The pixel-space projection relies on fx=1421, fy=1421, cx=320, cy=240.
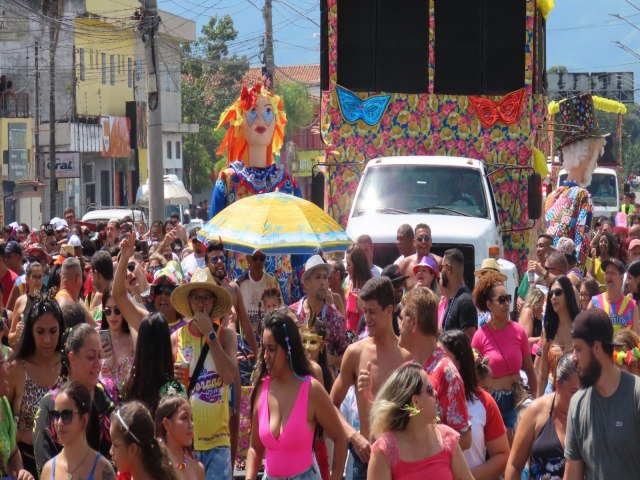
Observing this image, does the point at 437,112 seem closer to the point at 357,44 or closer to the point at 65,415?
the point at 357,44

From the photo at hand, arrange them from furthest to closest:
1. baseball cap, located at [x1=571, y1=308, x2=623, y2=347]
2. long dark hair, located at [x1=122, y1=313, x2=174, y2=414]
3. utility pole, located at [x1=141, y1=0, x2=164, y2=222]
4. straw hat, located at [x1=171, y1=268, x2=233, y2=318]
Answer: utility pole, located at [x1=141, y1=0, x2=164, y2=222], straw hat, located at [x1=171, y1=268, x2=233, y2=318], long dark hair, located at [x1=122, y1=313, x2=174, y2=414], baseball cap, located at [x1=571, y1=308, x2=623, y2=347]

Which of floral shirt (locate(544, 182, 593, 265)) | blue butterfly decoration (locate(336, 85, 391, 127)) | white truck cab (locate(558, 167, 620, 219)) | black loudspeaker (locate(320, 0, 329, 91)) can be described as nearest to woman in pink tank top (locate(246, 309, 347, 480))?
blue butterfly decoration (locate(336, 85, 391, 127))

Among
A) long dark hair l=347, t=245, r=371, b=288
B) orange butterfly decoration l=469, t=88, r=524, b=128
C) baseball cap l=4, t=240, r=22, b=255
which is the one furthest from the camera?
orange butterfly decoration l=469, t=88, r=524, b=128

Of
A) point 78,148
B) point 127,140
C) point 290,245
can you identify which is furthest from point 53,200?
point 290,245

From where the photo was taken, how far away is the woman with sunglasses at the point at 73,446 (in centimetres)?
646

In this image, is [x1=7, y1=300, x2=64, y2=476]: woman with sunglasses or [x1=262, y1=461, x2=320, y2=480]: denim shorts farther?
[x1=7, y1=300, x2=64, y2=476]: woman with sunglasses

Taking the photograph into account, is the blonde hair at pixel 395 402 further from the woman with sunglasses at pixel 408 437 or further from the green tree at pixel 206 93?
the green tree at pixel 206 93

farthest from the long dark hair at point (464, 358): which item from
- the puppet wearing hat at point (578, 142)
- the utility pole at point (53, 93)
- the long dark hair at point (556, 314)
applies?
the utility pole at point (53, 93)

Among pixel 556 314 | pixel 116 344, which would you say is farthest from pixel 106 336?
pixel 556 314

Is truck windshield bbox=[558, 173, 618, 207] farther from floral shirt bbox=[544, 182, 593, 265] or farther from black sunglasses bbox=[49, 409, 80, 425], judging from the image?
black sunglasses bbox=[49, 409, 80, 425]

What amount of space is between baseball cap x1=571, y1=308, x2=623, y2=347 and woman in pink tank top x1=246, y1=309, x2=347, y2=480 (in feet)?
4.93

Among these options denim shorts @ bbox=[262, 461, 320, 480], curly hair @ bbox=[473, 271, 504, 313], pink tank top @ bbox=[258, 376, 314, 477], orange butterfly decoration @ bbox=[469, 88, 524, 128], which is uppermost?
orange butterfly decoration @ bbox=[469, 88, 524, 128]

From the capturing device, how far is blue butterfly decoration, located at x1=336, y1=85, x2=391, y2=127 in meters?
18.5

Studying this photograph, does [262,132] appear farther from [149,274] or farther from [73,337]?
[73,337]
